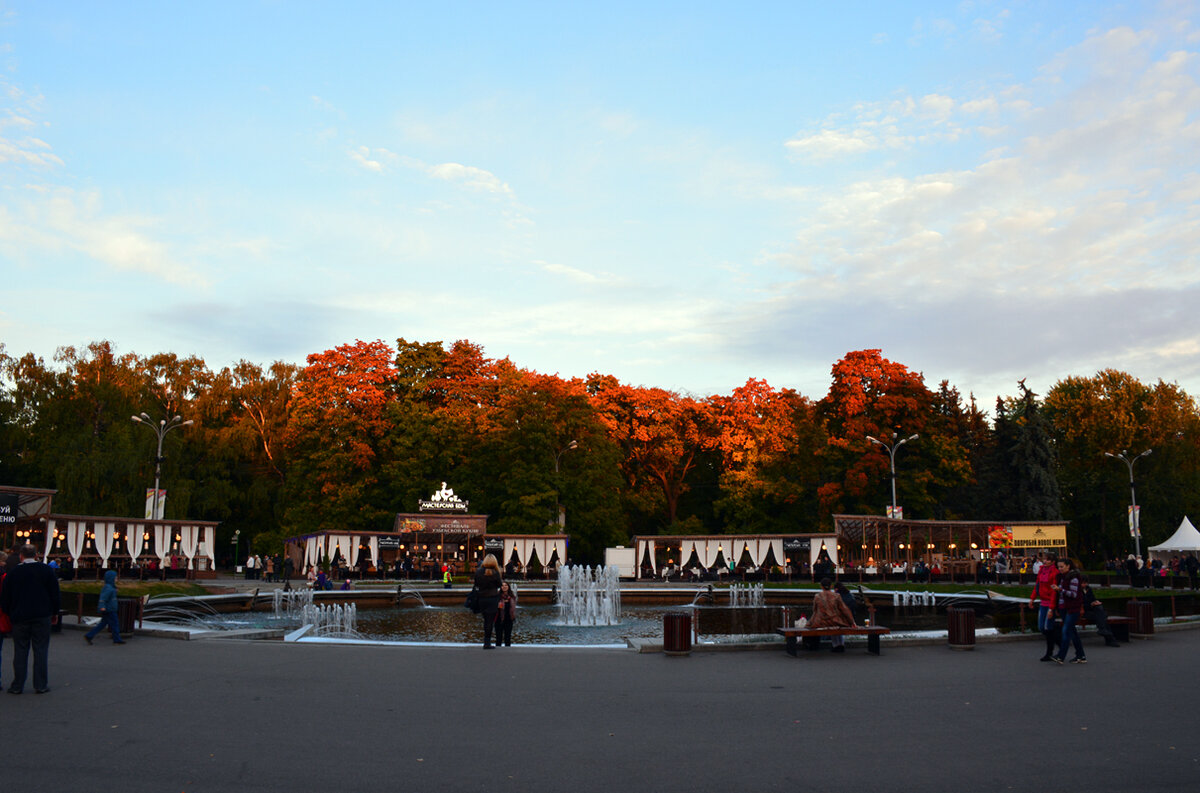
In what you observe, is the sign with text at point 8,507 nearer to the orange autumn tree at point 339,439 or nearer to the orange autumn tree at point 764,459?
the orange autumn tree at point 339,439

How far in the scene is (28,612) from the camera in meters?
11.2

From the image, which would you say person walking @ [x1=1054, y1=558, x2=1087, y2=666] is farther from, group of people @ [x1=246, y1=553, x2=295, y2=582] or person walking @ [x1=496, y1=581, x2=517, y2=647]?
group of people @ [x1=246, y1=553, x2=295, y2=582]

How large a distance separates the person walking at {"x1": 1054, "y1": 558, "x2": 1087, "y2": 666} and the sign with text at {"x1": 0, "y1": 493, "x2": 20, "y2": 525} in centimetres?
4548

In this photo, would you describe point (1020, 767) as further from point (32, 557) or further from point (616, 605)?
point (616, 605)

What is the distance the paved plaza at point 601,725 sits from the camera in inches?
297

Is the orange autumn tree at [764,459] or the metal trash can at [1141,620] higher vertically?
the orange autumn tree at [764,459]

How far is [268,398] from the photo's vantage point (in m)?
67.0

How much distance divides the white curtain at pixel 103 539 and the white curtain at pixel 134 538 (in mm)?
937

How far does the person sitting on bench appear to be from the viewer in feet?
55.0

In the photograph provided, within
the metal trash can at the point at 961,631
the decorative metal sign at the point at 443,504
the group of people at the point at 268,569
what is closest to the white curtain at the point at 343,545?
the group of people at the point at 268,569

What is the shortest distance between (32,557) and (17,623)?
0.92 metres

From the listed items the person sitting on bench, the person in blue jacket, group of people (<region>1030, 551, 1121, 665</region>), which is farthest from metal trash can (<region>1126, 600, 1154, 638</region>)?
the person in blue jacket

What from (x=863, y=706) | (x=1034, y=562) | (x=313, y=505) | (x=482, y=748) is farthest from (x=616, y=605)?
(x=313, y=505)

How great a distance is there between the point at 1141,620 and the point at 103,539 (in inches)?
1840
